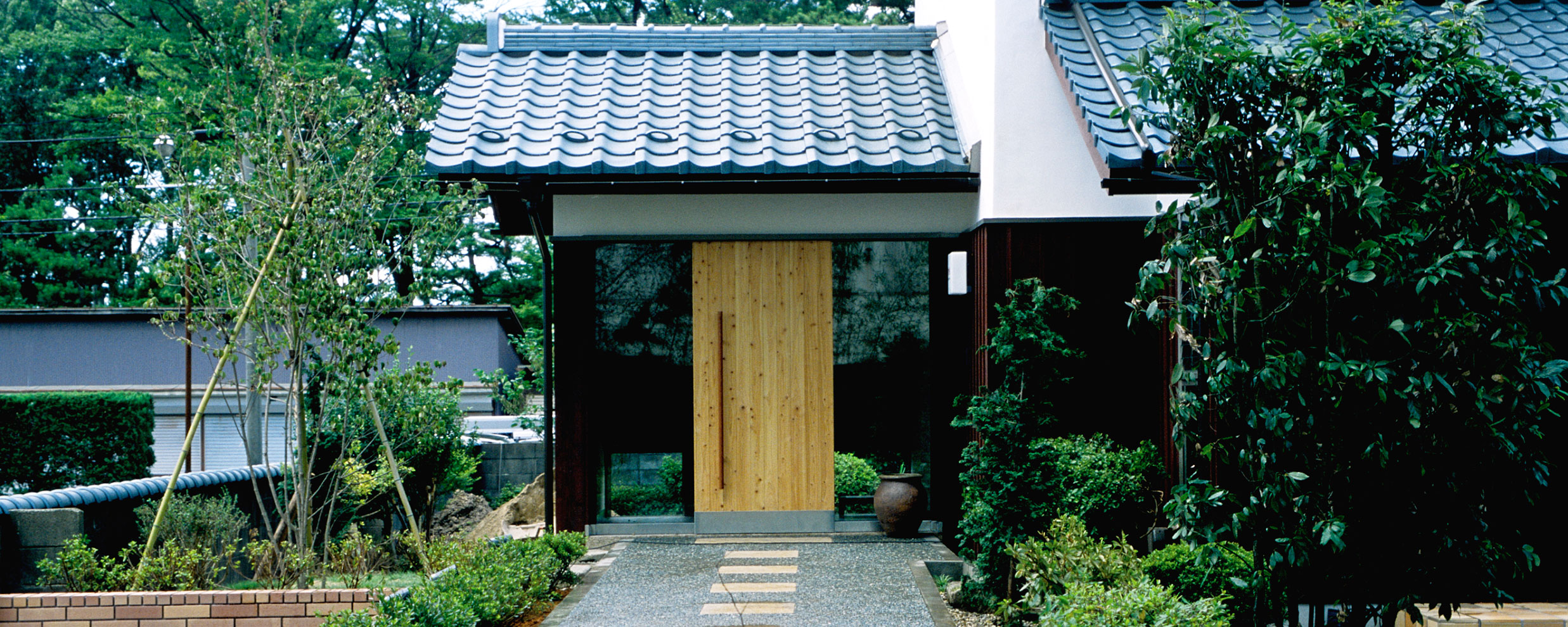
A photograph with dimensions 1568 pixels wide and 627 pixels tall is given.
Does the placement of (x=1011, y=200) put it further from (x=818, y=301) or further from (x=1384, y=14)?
(x=1384, y=14)

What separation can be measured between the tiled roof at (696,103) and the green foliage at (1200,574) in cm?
326

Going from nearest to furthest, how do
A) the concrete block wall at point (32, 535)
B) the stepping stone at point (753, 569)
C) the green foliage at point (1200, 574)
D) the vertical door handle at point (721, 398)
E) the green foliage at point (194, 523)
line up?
the green foliage at point (1200, 574) → the concrete block wall at point (32, 535) → the stepping stone at point (753, 569) → the green foliage at point (194, 523) → the vertical door handle at point (721, 398)

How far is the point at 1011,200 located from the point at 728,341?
102 inches

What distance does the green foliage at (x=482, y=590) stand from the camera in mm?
4645

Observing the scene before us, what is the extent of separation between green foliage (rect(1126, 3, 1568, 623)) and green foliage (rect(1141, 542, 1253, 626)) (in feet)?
3.95

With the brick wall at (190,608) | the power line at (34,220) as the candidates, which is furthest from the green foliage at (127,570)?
the power line at (34,220)

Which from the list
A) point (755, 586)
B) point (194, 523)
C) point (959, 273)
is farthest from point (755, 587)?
point (194, 523)

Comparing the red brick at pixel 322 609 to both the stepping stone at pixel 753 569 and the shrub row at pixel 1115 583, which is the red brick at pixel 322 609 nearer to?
the stepping stone at pixel 753 569

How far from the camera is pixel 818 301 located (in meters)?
8.48

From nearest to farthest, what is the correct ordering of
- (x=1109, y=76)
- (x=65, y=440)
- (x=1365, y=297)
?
(x=1365, y=297)
(x=1109, y=76)
(x=65, y=440)

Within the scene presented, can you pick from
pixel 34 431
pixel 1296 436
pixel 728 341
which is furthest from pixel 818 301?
pixel 34 431

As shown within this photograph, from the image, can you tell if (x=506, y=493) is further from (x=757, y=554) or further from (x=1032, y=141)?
(x=1032, y=141)

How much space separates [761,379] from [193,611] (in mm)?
4355

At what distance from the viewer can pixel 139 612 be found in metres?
5.34
